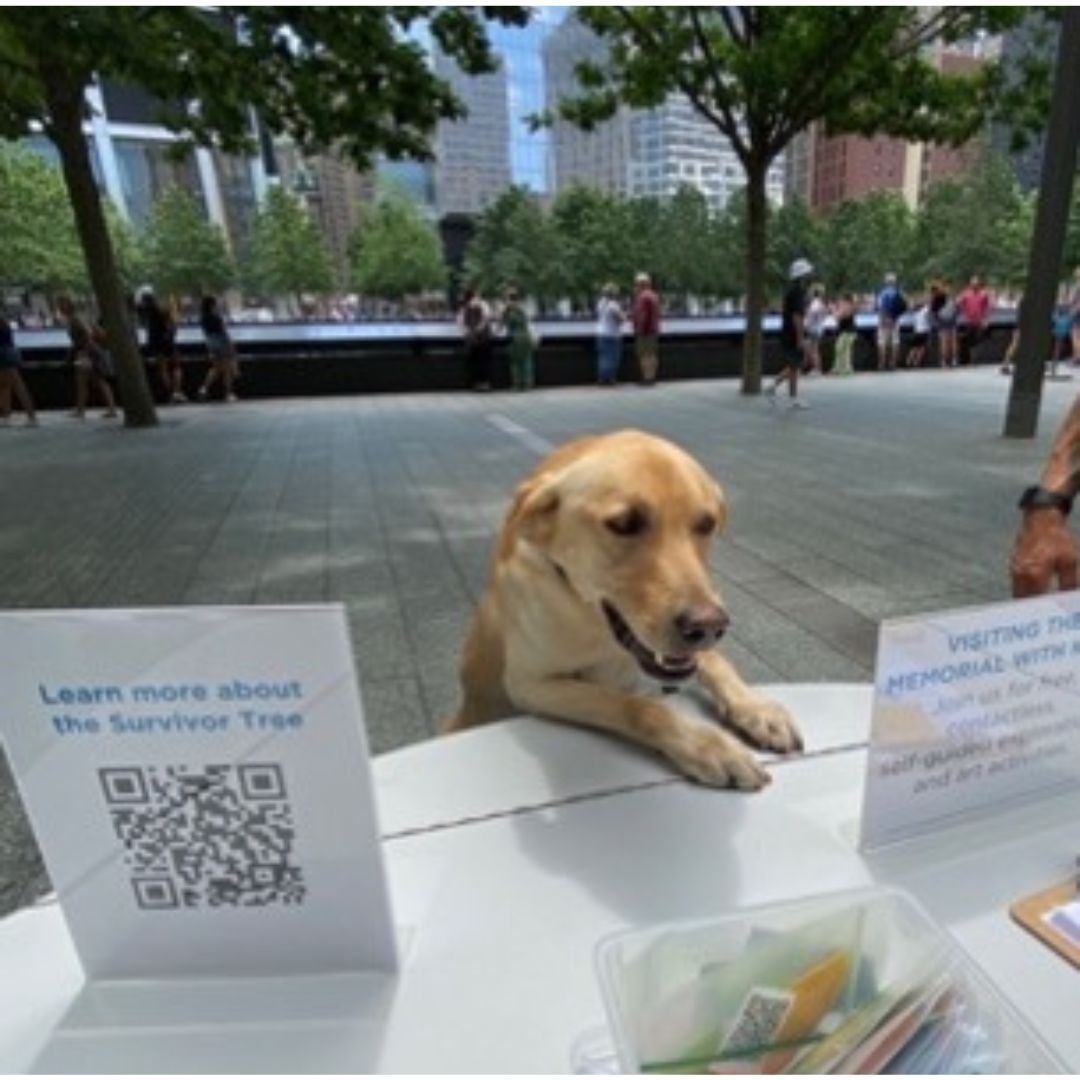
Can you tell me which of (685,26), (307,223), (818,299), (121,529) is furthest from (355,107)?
(307,223)

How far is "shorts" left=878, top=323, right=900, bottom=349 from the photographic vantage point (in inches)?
664

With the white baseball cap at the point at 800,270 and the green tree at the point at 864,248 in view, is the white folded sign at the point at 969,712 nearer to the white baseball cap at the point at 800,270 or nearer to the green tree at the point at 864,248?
the white baseball cap at the point at 800,270

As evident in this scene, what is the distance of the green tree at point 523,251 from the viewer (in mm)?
42750

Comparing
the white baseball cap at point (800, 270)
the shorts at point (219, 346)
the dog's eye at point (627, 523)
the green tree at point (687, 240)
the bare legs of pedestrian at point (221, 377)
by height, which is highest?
the green tree at point (687, 240)

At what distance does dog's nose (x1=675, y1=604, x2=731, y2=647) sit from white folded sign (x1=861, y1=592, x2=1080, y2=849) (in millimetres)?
341

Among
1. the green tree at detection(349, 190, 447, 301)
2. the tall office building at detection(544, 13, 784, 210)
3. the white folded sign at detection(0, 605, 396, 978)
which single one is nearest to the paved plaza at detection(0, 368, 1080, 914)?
the white folded sign at detection(0, 605, 396, 978)

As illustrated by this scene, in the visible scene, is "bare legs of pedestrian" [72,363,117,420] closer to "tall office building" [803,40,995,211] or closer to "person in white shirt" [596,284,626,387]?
"person in white shirt" [596,284,626,387]

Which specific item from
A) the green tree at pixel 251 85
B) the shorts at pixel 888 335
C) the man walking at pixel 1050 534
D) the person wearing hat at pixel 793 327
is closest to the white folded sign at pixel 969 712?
the man walking at pixel 1050 534

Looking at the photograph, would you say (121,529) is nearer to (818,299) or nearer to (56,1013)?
(56,1013)

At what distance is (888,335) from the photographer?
670 inches

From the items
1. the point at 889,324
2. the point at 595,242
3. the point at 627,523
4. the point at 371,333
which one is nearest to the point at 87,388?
the point at 371,333

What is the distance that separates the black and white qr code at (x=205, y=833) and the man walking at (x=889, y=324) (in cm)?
1720

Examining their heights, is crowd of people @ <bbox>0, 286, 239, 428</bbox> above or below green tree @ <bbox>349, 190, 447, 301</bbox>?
below

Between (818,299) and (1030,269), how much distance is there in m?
8.66
